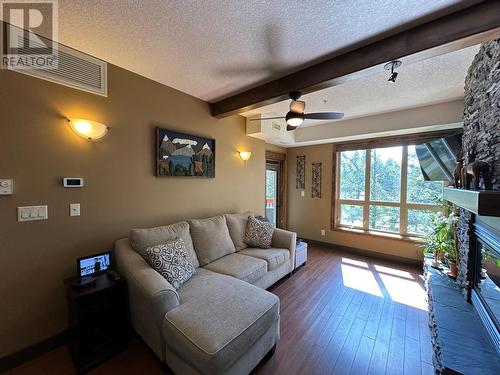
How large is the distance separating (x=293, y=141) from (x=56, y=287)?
4.34 metres

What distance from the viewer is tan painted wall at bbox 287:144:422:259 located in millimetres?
3995

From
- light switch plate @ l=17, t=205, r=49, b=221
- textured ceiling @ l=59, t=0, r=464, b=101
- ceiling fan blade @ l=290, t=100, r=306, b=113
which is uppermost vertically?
textured ceiling @ l=59, t=0, r=464, b=101

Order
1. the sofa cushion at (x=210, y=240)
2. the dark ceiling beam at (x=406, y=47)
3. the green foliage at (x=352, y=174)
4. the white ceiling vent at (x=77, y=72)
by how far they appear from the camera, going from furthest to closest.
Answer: the green foliage at (x=352, y=174) < the sofa cushion at (x=210, y=240) < the white ceiling vent at (x=77, y=72) < the dark ceiling beam at (x=406, y=47)

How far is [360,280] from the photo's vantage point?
3.12 m

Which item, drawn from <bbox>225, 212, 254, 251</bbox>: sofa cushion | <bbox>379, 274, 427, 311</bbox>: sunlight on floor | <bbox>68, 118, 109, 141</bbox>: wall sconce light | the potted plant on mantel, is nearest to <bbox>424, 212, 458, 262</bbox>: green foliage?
the potted plant on mantel

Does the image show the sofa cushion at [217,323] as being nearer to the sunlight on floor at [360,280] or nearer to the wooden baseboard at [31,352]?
the wooden baseboard at [31,352]

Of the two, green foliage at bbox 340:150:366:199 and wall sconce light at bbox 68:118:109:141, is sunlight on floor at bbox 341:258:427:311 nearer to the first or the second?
green foliage at bbox 340:150:366:199

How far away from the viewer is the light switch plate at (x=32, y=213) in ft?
5.51

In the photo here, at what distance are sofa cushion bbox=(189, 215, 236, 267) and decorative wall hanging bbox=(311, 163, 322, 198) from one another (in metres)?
2.81

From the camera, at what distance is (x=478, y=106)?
178cm

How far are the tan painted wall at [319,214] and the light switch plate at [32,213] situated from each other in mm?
4574

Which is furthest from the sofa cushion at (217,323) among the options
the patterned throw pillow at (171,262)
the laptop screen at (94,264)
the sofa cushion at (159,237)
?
the laptop screen at (94,264)

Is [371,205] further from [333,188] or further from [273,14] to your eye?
[273,14]

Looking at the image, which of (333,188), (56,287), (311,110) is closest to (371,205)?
(333,188)
